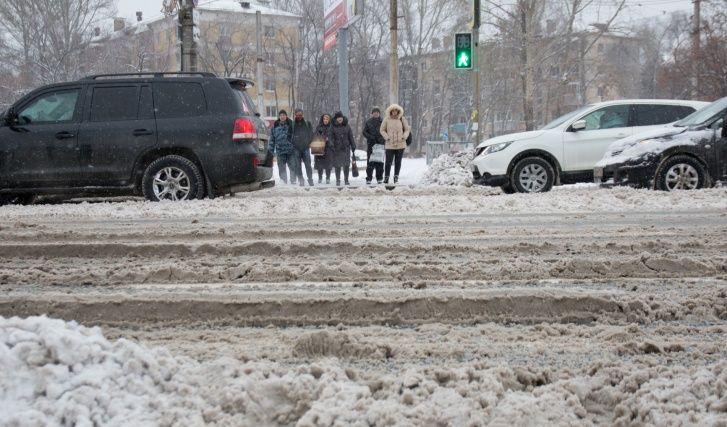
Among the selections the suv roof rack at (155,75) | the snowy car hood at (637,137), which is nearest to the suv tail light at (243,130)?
the suv roof rack at (155,75)

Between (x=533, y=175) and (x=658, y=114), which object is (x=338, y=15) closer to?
(x=533, y=175)

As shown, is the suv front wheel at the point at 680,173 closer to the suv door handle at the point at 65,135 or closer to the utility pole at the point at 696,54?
the suv door handle at the point at 65,135

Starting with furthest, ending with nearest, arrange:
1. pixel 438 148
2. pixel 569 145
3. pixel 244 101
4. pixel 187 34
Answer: pixel 438 148 < pixel 187 34 < pixel 569 145 < pixel 244 101

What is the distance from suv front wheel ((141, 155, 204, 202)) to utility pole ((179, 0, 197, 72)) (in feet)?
18.0

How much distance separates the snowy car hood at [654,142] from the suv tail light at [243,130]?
18.4 feet

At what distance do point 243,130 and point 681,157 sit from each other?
262 inches

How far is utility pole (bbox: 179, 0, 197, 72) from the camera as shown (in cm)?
1377

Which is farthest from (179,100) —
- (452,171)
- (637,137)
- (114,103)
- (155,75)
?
(637,137)

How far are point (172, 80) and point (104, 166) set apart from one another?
1672mm

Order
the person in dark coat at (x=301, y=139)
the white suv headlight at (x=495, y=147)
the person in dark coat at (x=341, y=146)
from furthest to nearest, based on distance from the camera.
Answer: the person in dark coat at (x=301, y=139), the person in dark coat at (x=341, y=146), the white suv headlight at (x=495, y=147)

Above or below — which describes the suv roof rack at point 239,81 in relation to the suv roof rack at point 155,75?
below

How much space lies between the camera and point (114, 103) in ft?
31.6

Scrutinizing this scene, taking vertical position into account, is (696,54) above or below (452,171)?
above

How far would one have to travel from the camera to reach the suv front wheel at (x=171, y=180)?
9406 mm
